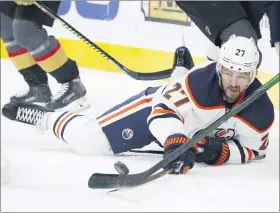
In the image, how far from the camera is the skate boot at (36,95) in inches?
91.0

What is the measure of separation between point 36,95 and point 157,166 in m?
0.81

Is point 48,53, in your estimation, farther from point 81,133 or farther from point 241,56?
point 241,56

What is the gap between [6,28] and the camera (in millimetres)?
2482

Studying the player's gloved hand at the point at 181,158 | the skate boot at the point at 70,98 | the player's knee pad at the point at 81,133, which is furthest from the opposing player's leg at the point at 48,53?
the player's gloved hand at the point at 181,158

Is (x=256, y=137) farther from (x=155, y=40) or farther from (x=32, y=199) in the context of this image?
(x=155, y=40)

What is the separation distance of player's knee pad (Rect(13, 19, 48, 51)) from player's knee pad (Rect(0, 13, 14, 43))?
64 mm

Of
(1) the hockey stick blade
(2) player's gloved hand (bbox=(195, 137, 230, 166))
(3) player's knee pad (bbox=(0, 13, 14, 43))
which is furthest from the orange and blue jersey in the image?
(3) player's knee pad (bbox=(0, 13, 14, 43))

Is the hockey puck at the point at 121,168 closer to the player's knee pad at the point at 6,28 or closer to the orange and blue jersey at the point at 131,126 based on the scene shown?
the orange and blue jersey at the point at 131,126

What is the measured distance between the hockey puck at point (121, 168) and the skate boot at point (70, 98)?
0.52 metres

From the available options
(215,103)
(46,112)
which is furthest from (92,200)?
(46,112)

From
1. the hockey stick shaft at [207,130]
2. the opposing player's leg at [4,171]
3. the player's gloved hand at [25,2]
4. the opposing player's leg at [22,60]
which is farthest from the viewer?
the opposing player's leg at [22,60]

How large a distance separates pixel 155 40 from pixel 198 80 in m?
0.94

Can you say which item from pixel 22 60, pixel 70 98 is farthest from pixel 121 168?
pixel 22 60

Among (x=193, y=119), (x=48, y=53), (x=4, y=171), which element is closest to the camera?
(x=4, y=171)
